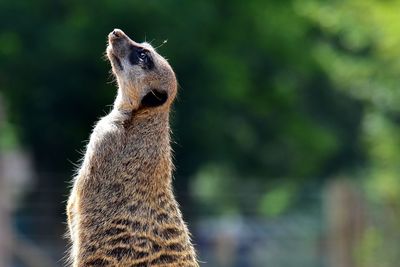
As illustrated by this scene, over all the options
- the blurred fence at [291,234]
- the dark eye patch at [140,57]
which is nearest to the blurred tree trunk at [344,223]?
the blurred fence at [291,234]

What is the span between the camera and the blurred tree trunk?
47.1ft

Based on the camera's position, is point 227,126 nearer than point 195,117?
No

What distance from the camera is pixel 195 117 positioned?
19297mm

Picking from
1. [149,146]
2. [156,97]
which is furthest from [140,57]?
[149,146]

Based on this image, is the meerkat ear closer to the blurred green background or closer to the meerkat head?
the meerkat head

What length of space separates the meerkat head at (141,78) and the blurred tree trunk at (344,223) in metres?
8.54

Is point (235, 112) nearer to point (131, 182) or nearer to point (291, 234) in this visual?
point (291, 234)

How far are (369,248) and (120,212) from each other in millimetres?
8679

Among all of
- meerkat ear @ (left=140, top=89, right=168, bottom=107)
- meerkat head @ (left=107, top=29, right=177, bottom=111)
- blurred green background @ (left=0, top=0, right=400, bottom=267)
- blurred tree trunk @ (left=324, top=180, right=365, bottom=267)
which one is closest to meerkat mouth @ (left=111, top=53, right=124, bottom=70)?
meerkat head @ (left=107, top=29, right=177, bottom=111)

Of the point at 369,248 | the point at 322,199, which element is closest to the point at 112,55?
the point at 369,248

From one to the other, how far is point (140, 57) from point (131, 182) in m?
0.60

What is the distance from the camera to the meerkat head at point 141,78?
5977mm

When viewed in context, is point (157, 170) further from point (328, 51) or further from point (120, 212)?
point (328, 51)

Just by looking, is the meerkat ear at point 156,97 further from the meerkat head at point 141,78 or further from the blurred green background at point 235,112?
the blurred green background at point 235,112
